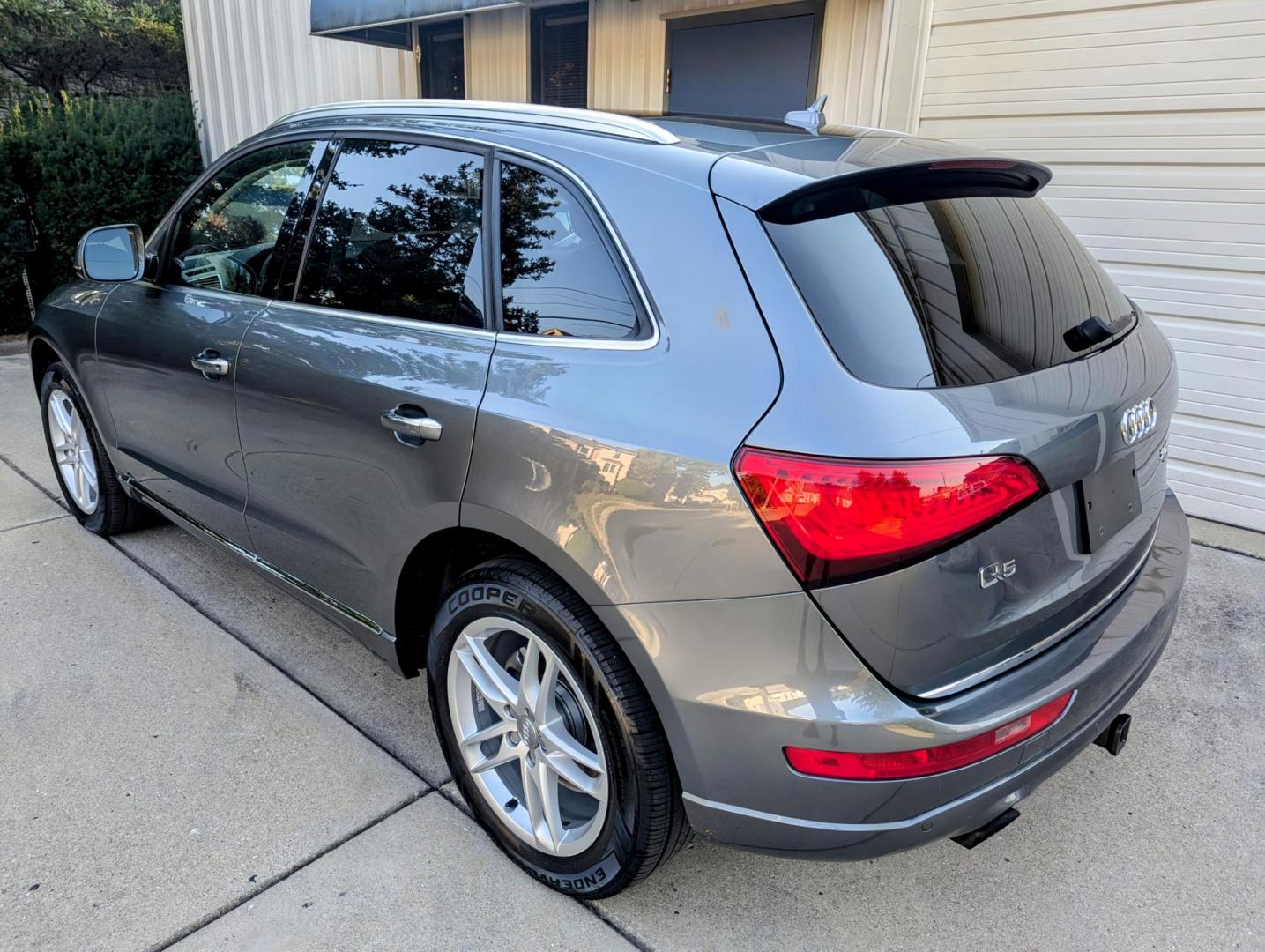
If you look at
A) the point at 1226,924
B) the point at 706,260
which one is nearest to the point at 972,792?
the point at 1226,924

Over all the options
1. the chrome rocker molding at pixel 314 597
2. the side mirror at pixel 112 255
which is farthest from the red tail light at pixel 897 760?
the side mirror at pixel 112 255

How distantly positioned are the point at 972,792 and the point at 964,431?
685 millimetres

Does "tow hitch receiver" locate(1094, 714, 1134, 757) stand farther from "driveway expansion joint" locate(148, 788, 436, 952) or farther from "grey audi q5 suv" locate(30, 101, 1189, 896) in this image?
→ "driveway expansion joint" locate(148, 788, 436, 952)

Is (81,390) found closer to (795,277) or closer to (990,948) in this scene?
(795,277)

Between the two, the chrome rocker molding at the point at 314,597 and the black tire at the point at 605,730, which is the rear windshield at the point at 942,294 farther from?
the chrome rocker molding at the point at 314,597

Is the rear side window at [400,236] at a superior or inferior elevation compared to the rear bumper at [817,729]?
superior

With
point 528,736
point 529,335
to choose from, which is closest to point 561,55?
point 529,335

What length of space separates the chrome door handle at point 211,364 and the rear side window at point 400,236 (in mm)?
366

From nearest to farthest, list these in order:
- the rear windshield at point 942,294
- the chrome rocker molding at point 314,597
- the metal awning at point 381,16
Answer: the rear windshield at point 942,294 → the chrome rocker molding at point 314,597 → the metal awning at point 381,16

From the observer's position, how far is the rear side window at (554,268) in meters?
1.91

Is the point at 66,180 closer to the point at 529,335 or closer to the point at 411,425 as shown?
the point at 411,425

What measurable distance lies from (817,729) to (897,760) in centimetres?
15

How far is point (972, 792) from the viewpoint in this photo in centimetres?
169

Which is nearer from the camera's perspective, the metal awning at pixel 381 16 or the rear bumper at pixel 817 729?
the rear bumper at pixel 817 729
